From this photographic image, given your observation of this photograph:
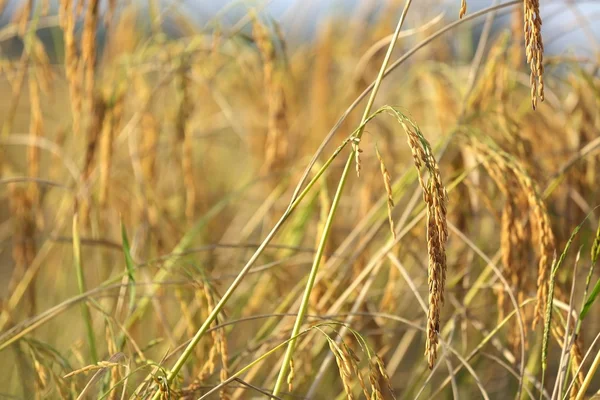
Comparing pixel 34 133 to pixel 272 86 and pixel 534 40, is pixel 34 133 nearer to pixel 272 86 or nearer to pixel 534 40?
pixel 272 86

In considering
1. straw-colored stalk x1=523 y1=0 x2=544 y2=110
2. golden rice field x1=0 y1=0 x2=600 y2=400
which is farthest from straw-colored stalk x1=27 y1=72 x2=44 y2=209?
straw-colored stalk x1=523 y1=0 x2=544 y2=110

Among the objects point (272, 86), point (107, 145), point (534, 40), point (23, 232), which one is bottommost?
point (23, 232)

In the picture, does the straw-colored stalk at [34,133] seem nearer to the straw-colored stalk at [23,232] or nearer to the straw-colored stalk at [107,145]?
the straw-colored stalk at [23,232]

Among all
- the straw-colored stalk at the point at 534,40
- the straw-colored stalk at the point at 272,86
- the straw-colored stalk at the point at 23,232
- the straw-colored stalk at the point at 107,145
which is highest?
the straw-colored stalk at the point at 534,40

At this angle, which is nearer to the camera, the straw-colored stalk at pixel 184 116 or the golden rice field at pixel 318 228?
the golden rice field at pixel 318 228

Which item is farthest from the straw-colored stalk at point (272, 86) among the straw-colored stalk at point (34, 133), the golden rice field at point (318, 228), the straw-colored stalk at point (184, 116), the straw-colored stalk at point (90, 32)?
the straw-colored stalk at point (34, 133)

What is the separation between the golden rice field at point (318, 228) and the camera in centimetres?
76

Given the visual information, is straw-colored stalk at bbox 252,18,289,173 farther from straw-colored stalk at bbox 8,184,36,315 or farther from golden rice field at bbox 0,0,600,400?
straw-colored stalk at bbox 8,184,36,315

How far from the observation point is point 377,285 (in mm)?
1774

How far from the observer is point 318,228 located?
1.12 metres

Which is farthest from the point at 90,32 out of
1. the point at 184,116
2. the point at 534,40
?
the point at 534,40

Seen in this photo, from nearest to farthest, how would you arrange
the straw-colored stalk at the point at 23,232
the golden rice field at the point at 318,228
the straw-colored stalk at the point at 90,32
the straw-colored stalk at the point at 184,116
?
the golden rice field at the point at 318,228
the straw-colored stalk at the point at 90,32
the straw-colored stalk at the point at 184,116
the straw-colored stalk at the point at 23,232

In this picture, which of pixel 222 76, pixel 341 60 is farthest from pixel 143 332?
pixel 341 60

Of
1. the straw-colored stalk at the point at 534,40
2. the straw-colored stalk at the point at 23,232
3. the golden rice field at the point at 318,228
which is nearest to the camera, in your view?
the straw-colored stalk at the point at 534,40
